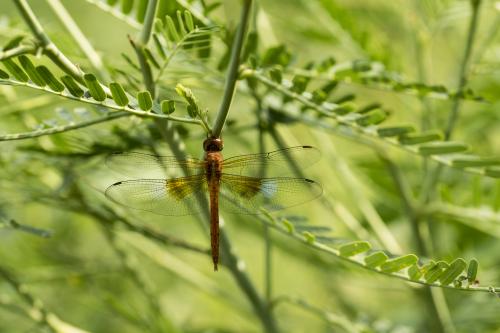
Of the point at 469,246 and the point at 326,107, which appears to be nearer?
the point at 326,107

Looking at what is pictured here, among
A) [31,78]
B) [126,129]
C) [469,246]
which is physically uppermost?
[31,78]

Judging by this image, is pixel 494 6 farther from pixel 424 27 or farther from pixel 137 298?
pixel 137 298

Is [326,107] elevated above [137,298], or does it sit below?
above

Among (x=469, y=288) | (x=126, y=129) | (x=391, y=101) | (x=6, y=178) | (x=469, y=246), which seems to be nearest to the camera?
(x=469, y=288)

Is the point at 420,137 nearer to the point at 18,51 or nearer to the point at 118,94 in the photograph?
the point at 118,94

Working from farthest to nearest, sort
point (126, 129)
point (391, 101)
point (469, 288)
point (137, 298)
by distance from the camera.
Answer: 1. point (391, 101)
2. point (137, 298)
3. point (126, 129)
4. point (469, 288)

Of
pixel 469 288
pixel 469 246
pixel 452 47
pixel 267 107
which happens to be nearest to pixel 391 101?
pixel 452 47

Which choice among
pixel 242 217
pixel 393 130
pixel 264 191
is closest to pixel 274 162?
pixel 264 191

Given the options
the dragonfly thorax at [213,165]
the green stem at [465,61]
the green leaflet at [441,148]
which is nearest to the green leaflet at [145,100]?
the dragonfly thorax at [213,165]
